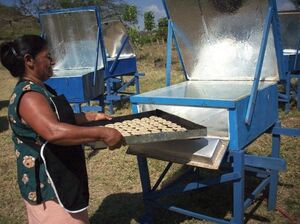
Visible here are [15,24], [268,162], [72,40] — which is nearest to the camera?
[268,162]

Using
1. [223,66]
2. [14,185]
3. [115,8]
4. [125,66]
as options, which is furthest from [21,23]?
[223,66]

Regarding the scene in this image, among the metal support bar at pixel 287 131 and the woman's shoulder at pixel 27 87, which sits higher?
the woman's shoulder at pixel 27 87

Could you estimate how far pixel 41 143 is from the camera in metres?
1.79

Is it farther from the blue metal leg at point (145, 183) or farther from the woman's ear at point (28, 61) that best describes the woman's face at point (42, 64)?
the blue metal leg at point (145, 183)

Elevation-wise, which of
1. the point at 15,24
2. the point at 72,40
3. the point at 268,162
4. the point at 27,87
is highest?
the point at 15,24

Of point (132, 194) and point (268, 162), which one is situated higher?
point (268, 162)

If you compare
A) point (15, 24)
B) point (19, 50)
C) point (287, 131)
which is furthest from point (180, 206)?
point (15, 24)

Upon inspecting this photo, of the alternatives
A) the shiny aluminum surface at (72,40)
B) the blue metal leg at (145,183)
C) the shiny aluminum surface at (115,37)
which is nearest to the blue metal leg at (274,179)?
the blue metal leg at (145,183)

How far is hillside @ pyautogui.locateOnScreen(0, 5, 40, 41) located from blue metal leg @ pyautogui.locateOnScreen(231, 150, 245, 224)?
19878mm

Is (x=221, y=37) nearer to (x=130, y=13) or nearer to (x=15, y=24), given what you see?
(x=130, y=13)

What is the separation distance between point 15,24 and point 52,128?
72.3ft

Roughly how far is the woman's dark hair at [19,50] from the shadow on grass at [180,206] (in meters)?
1.90

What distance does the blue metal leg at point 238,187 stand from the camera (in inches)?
84.6

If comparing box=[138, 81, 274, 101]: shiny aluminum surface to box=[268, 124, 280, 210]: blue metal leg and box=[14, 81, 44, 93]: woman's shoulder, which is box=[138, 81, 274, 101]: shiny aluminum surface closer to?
box=[268, 124, 280, 210]: blue metal leg
